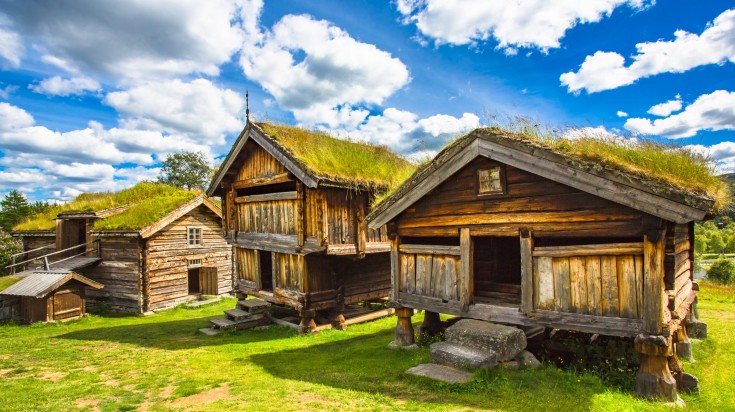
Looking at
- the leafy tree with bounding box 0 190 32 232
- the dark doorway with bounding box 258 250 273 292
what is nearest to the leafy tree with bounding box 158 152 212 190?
the leafy tree with bounding box 0 190 32 232

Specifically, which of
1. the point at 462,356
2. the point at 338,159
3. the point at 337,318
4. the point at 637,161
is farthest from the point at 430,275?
the point at 338,159

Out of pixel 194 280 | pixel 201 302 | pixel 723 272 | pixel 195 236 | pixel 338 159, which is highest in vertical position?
pixel 338 159

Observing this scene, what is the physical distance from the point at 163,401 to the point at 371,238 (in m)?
9.05

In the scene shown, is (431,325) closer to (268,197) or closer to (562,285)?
(562,285)

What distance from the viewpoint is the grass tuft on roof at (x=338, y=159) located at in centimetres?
1318

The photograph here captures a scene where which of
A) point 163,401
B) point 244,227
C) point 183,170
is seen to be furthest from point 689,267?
point 183,170

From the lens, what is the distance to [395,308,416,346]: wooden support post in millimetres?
10094

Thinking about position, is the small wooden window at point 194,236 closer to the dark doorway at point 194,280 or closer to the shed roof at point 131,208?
the shed roof at point 131,208

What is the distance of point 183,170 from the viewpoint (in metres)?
52.8

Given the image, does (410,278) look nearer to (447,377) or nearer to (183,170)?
(447,377)

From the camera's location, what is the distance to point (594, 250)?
6984 millimetres

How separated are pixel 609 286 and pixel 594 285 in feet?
0.75

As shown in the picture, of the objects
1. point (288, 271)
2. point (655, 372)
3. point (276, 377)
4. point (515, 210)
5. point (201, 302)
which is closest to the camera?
point (655, 372)

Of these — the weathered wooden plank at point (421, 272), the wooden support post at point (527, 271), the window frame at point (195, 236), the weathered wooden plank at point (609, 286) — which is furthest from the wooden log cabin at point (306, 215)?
the weathered wooden plank at point (609, 286)
